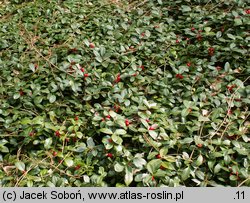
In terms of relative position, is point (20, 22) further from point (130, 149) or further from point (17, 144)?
point (130, 149)

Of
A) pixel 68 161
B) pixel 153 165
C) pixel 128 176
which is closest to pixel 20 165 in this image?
pixel 68 161

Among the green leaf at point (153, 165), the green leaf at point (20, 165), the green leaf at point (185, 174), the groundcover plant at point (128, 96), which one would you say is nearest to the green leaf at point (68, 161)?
the groundcover plant at point (128, 96)

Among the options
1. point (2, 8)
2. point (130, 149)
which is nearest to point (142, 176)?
point (130, 149)

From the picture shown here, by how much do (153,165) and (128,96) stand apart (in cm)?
73

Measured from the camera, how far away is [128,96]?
280cm

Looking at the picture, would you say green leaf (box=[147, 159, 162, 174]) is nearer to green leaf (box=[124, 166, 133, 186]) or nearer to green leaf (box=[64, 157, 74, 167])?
green leaf (box=[124, 166, 133, 186])

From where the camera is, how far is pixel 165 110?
2.77 metres

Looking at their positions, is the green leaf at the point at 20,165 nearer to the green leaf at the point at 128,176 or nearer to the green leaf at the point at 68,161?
the green leaf at the point at 68,161

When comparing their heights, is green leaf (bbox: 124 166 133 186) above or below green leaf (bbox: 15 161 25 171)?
below

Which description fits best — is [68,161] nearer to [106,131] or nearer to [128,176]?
[106,131]

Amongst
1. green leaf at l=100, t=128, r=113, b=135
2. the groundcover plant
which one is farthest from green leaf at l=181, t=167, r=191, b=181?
green leaf at l=100, t=128, r=113, b=135

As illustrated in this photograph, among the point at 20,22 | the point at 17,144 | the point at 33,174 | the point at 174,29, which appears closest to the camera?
the point at 33,174

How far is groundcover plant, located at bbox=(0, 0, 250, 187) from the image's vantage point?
92.5 inches

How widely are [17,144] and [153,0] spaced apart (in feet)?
8.50
